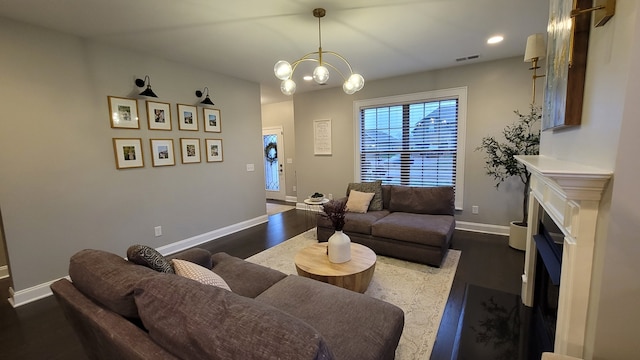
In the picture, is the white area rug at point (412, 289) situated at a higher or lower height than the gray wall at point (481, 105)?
lower

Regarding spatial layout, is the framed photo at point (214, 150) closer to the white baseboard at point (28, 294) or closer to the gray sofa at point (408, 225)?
the gray sofa at point (408, 225)

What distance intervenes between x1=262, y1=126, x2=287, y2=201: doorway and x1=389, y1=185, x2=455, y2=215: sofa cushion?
388 centimetres

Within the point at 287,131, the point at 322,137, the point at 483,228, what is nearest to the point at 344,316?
the point at 483,228

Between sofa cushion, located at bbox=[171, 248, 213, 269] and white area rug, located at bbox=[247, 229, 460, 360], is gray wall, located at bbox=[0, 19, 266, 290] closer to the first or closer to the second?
white area rug, located at bbox=[247, 229, 460, 360]

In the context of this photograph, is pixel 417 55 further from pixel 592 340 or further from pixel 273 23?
pixel 592 340

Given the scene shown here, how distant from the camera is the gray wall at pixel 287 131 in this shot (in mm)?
6871

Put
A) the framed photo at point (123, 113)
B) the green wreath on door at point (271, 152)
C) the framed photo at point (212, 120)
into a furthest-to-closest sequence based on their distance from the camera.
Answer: the green wreath on door at point (271, 152)
the framed photo at point (212, 120)
the framed photo at point (123, 113)

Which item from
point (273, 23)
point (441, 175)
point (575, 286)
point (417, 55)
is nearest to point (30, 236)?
point (273, 23)

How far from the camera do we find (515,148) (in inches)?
146

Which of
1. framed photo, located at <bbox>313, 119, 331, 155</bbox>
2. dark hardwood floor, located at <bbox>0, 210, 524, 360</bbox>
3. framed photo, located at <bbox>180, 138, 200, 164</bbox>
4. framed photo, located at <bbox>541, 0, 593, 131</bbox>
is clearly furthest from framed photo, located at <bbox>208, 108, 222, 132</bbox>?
framed photo, located at <bbox>541, 0, 593, 131</bbox>

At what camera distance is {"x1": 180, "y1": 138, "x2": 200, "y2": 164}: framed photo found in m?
3.80

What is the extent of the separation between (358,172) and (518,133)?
2.63m

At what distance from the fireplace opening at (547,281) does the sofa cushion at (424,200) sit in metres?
1.51

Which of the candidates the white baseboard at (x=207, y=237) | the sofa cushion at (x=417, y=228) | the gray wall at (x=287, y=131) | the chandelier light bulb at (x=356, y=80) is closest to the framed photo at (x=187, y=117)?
the white baseboard at (x=207, y=237)
